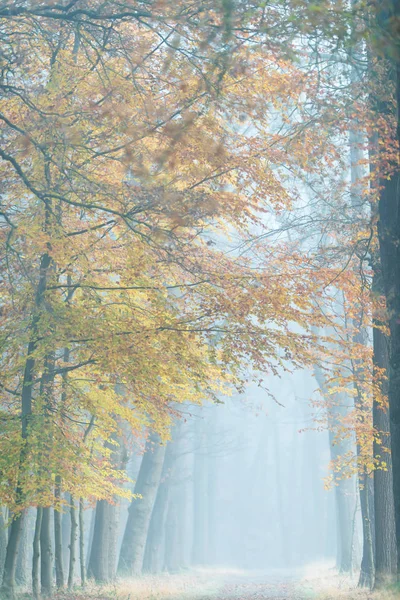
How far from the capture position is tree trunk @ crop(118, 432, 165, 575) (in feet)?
63.3

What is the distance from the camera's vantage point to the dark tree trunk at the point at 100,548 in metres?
16.3

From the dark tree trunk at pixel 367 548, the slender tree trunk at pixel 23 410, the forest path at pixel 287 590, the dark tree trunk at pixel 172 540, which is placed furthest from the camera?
the dark tree trunk at pixel 172 540

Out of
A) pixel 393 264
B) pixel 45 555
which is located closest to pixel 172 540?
pixel 45 555

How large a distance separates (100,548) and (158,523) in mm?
8995

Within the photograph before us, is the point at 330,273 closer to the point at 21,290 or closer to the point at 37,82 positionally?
the point at 21,290

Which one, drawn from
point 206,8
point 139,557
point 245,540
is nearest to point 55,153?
point 206,8

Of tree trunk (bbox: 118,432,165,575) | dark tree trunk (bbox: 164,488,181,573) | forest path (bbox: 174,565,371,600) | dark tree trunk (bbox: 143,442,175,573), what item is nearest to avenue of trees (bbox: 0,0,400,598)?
forest path (bbox: 174,565,371,600)

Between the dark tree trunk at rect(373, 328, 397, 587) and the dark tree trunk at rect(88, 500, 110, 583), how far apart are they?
816cm

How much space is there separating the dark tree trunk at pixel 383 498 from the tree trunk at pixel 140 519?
31.8 feet

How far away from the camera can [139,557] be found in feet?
64.6

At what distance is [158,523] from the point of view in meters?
25.2

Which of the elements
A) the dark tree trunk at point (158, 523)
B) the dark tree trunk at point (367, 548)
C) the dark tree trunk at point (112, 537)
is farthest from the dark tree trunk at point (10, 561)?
the dark tree trunk at point (158, 523)

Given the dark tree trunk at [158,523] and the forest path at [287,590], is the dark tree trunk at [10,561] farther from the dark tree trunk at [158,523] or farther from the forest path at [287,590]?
the dark tree trunk at [158,523]

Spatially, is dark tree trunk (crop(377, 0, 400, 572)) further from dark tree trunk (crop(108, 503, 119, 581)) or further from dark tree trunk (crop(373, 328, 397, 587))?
dark tree trunk (crop(108, 503, 119, 581))
